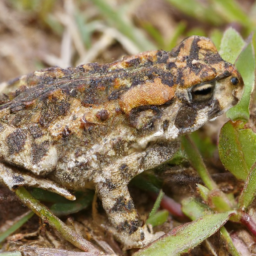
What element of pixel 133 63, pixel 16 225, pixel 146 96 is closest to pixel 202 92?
pixel 146 96

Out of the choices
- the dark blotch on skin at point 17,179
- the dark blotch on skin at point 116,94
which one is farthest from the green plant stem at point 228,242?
the dark blotch on skin at point 17,179

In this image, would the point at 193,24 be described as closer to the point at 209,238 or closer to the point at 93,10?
the point at 93,10

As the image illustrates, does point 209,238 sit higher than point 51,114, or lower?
lower

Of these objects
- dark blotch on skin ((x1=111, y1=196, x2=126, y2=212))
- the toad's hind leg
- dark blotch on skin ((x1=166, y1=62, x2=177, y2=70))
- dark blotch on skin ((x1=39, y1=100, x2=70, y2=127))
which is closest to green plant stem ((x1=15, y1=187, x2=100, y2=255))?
the toad's hind leg

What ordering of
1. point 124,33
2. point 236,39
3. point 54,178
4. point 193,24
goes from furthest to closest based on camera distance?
point 193,24
point 124,33
point 236,39
point 54,178

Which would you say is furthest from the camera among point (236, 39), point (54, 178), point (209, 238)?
point (236, 39)

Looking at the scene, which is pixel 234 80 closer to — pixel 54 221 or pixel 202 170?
pixel 202 170

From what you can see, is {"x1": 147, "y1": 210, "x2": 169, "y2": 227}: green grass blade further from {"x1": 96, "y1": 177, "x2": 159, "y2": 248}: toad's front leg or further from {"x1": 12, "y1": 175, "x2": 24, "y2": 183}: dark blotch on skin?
{"x1": 12, "y1": 175, "x2": 24, "y2": 183}: dark blotch on skin

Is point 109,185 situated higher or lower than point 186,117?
lower

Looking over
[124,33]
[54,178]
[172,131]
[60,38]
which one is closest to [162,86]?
[172,131]
